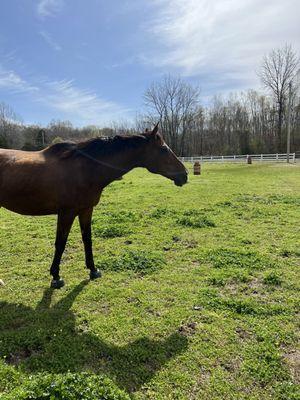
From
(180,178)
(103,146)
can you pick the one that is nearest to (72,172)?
(103,146)

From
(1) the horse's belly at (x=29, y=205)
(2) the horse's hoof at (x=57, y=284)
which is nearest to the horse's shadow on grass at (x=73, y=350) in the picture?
(2) the horse's hoof at (x=57, y=284)

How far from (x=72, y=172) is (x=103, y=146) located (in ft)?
1.85

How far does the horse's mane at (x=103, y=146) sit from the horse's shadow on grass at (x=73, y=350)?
214cm

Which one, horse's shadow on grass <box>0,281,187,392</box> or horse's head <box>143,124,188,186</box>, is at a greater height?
horse's head <box>143,124,188,186</box>

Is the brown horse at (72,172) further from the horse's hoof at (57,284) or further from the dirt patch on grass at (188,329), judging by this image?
the dirt patch on grass at (188,329)

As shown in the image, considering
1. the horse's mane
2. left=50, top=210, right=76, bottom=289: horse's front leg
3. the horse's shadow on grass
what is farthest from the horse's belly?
the horse's shadow on grass

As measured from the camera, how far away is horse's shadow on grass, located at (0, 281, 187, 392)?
9.51 feet

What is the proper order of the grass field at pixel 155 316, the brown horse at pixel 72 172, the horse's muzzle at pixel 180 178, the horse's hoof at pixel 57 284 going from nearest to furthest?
the grass field at pixel 155 316, the brown horse at pixel 72 172, the horse's hoof at pixel 57 284, the horse's muzzle at pixel 180 178

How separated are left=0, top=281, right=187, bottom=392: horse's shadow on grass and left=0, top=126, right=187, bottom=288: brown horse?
0.95m

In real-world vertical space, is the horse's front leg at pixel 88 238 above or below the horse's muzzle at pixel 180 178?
below

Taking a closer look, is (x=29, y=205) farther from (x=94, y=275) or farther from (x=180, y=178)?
(x=180, y=178)

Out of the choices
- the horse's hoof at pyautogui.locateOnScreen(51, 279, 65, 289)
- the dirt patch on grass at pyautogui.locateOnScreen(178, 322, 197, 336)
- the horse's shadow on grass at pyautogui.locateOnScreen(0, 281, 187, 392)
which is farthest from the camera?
the horse's hoof at pyautogui.locateOnScreen(51, 279, 65, 289)

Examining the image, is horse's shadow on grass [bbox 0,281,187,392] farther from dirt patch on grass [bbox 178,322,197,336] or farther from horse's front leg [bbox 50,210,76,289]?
horse's front leg [bbox 50,210,76,289]

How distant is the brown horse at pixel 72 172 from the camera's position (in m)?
4.43
